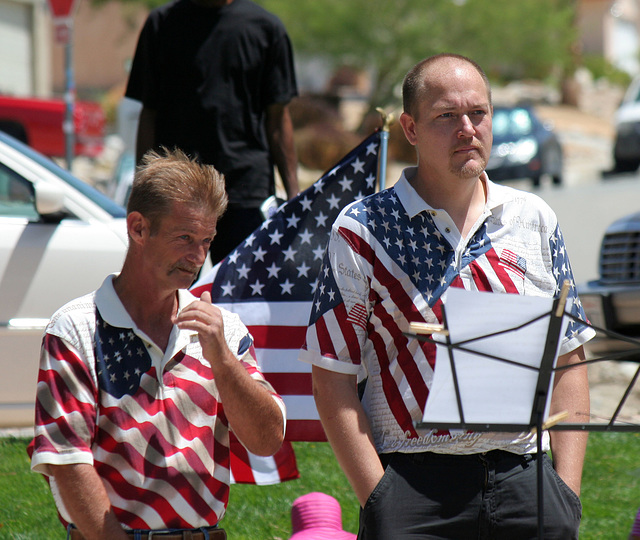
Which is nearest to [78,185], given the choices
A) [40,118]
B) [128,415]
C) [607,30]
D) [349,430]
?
[128,415]

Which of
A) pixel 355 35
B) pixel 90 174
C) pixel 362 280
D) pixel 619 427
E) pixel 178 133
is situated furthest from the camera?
pixel 355 35

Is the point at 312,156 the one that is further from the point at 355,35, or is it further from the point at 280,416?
the point at 280,416

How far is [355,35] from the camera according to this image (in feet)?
97.6

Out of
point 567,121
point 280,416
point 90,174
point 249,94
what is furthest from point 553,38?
point 280,416

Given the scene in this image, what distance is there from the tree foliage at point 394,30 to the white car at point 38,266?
80.0ft

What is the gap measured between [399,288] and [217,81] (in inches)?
85.8

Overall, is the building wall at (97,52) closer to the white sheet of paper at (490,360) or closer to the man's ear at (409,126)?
the man's ear at (409,126)

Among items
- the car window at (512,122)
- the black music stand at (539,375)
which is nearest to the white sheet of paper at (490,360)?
the black music stand at (539,375)

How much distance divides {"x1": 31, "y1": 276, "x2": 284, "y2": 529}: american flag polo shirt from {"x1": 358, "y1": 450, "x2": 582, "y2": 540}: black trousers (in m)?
0.46

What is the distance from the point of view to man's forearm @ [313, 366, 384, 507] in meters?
2.73

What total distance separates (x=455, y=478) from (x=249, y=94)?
2.52 meters

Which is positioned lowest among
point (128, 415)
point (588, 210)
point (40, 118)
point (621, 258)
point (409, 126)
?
point (588, 210)

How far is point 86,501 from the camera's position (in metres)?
2.54

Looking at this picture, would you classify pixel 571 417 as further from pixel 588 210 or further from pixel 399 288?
pixel 588 210
